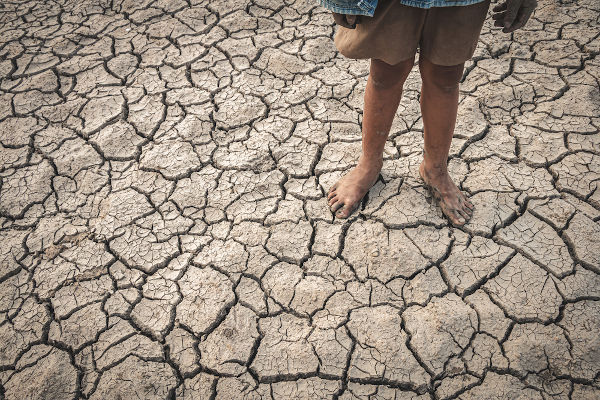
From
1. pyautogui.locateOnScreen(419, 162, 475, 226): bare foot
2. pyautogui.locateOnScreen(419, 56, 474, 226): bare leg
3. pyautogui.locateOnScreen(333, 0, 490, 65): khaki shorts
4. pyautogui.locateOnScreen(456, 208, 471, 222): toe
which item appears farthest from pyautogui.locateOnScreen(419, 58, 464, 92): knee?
pyautogui.locateOnScreen(456, 208, 471, 222): toe

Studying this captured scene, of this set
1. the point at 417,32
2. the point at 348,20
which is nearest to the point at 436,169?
the point at 417,32

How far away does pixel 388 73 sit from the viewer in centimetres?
165

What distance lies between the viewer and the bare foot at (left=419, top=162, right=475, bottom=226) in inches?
75.4

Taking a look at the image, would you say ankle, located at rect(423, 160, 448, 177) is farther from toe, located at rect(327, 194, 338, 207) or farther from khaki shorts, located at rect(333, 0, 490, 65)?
khaki shorts, located at rect(333, 0, 490, 65)

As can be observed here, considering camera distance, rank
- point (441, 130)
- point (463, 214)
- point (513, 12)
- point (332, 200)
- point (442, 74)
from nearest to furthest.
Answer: point (513, 12) < point (442, 74) < point (441, 130) < point (463, 214) < point (332, 200)

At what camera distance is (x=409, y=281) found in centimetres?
179

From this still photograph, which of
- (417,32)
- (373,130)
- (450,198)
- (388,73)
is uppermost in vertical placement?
(417,32)

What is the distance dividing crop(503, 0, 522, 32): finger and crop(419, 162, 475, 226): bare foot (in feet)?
2.31

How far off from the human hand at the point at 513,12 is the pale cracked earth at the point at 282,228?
0.84 metres

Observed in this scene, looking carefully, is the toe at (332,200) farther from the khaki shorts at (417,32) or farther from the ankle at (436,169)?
the khaki shorts at (417,32)

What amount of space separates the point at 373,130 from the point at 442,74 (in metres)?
0.36

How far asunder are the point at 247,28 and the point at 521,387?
2.58m

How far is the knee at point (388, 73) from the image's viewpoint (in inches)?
64.2

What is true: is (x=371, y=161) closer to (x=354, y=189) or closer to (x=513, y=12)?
(x=354, y=189)
